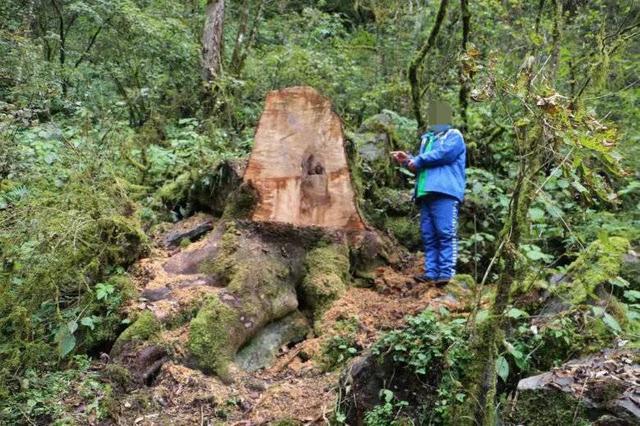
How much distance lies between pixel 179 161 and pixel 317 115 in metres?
2.23

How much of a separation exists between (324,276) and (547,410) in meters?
2.28

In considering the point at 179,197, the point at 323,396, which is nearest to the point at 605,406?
the point at 323,396

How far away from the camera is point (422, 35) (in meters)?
12.7

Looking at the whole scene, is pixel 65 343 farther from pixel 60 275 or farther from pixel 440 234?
pixel 440 234

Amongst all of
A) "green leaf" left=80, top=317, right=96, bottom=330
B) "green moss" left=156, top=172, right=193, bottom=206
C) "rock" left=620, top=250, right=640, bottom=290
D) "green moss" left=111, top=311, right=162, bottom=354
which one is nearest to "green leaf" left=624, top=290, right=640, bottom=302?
"rock" left=620, top=250, right=640, bottom=290

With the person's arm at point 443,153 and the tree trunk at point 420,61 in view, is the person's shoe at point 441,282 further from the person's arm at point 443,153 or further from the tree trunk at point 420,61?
the tree trunk at point 420,61

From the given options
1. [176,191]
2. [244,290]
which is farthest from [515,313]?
[176,191]

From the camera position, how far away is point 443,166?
17.7ft

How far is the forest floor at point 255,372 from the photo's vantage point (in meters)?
3.61

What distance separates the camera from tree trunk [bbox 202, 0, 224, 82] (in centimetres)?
948

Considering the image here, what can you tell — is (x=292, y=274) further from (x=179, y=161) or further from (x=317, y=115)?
(x=179, y=161)

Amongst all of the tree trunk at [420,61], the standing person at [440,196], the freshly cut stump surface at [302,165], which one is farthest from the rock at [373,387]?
the tree trunk at [420,61]

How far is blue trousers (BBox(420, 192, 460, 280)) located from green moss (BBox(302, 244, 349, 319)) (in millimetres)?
850

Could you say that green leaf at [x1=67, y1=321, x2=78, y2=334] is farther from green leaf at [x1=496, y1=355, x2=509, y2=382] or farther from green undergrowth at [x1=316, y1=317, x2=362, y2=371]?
green leaf at [x1=496, y1=355, x2=509, y2=382]
